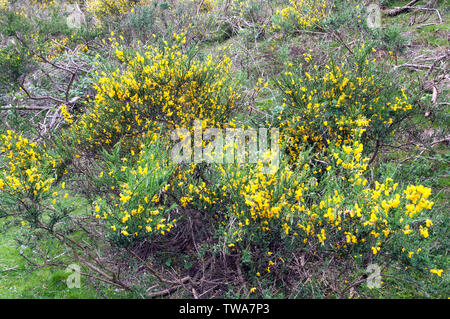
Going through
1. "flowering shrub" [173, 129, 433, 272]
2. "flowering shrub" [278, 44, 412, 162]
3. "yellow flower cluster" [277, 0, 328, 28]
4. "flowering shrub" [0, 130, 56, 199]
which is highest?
"yellow flower cluster" [277, 0, 328, 28]

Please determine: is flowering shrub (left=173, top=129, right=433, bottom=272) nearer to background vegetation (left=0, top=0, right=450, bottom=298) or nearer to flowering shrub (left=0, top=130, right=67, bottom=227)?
background vegetation (left=0, top=0, right=450, bottom=298)

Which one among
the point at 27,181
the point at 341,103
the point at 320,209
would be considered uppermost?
the point at 341,103

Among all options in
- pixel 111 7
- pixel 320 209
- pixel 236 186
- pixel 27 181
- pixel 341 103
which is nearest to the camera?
pixel 320 209

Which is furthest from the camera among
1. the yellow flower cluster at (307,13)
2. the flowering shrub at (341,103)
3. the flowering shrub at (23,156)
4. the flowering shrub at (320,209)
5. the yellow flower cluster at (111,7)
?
the yellow flower cluster at (111,7)

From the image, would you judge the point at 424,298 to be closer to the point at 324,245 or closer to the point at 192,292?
the point at 324,245

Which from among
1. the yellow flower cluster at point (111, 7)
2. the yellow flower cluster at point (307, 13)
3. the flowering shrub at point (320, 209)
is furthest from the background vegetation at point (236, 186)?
the yellow flower cluster at point (111, 7)

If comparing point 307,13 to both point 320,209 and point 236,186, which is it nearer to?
point 236,186

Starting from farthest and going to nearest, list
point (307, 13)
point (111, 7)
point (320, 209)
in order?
point (111, 7), point (307, 13), point (320, 209)

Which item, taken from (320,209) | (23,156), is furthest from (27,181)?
(320,209)

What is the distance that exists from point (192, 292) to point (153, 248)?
3.80 ft

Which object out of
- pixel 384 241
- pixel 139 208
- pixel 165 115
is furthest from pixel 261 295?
pixel 165 115

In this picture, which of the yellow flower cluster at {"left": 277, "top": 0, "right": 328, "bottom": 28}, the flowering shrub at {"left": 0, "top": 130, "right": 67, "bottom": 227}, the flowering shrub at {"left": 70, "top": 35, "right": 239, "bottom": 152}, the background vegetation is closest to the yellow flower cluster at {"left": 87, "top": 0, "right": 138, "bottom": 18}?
the background vegetation

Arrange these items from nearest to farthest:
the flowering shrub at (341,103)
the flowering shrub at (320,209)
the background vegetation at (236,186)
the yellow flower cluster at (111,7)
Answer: the flowering shrub at (320,209), the background vegetation at (236,186), the flowering shrub at (341,103), the yellow flower cluster at (111,7)

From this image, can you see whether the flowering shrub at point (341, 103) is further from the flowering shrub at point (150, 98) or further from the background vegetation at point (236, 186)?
the flowering shrub at point (150, 98)
